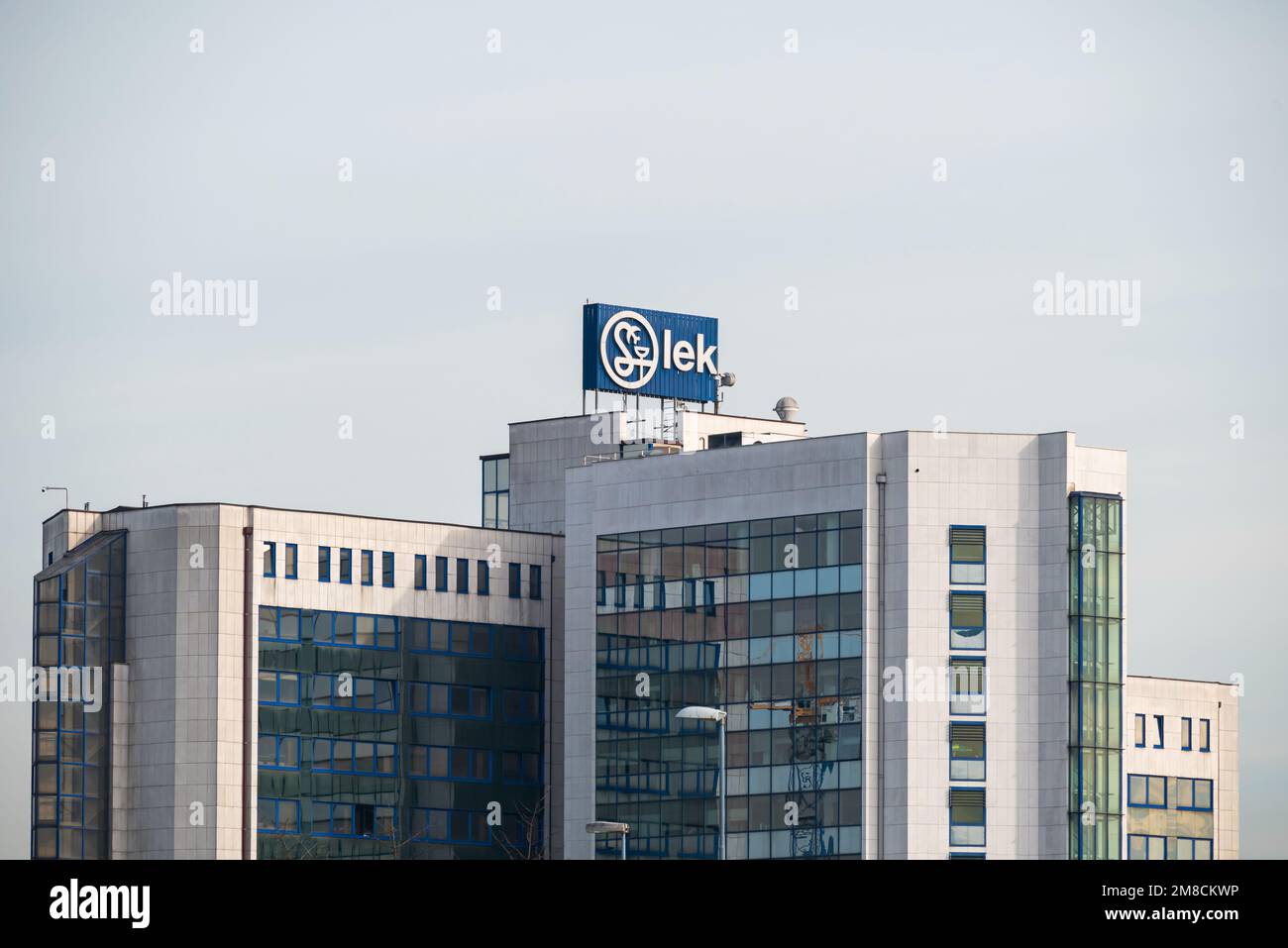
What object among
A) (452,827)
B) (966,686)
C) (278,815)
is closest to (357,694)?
(278,815)

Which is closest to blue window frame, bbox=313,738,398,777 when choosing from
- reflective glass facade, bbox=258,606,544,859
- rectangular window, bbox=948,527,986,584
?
reflective glass facade, bbox=258,606,544,859

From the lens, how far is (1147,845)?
133 meters

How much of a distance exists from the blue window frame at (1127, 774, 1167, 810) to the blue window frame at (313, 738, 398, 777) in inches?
1519

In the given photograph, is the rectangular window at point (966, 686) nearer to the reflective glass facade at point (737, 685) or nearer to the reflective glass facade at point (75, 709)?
the reflective glass facade at point (737, 685)

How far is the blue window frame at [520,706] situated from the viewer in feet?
416

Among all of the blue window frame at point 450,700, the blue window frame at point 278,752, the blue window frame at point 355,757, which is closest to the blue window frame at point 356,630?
the blue window frame at point 450,700

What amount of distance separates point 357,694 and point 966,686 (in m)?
29.1

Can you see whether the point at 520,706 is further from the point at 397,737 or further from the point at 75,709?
the point at 75,709

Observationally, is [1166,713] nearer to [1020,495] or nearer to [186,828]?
[1020,495]

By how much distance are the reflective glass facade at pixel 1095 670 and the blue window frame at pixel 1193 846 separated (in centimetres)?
2605

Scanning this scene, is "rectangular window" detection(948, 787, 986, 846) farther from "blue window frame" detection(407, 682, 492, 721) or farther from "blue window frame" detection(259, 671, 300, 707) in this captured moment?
"blue window frame" detection(259, 671, 300, 707)

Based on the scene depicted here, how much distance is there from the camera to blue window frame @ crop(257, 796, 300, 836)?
11662cm

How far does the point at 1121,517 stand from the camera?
368 feet
